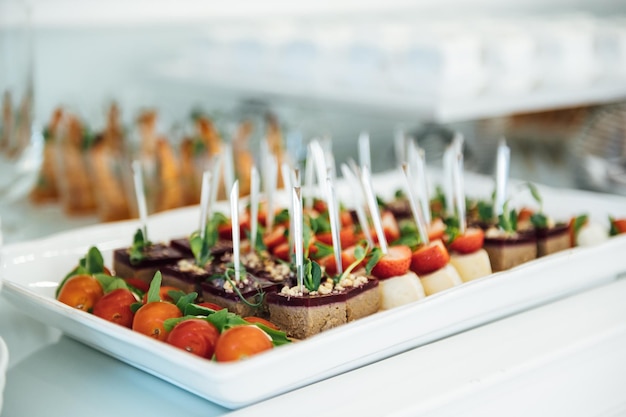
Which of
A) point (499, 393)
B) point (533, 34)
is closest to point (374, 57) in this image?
point (533, 34)

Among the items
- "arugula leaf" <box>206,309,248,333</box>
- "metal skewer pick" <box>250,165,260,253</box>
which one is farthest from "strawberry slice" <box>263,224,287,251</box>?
"arugula leaf" <box>206,309,248,333</box>

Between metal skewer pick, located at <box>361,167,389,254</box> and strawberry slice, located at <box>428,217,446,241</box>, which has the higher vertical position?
metal skewer pick, located at <box>361,167,389,254</box>

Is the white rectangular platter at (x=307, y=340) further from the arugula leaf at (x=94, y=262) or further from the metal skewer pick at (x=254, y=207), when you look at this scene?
the metal skewer pick at (x=254, y=207)

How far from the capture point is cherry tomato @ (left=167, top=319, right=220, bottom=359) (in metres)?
0.94

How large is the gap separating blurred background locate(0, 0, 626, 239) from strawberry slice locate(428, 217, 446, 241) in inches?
16.8

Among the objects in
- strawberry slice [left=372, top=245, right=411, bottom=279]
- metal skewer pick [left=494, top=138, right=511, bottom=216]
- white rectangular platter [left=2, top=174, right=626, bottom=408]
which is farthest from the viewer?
metal skewer pick [left=494, top=138, right=511, bottom=216]

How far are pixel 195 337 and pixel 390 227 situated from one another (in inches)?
23.8

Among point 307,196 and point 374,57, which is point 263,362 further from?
point 374,57

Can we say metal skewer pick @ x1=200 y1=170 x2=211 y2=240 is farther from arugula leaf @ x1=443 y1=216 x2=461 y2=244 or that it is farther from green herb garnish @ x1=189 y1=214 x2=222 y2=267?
arugula leaf @ x1=443 y1=216 x2=461 y2=244

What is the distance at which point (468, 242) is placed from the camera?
133 cm

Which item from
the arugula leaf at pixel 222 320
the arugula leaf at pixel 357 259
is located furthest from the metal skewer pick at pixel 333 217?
the arugula leaf at pixel 222 320

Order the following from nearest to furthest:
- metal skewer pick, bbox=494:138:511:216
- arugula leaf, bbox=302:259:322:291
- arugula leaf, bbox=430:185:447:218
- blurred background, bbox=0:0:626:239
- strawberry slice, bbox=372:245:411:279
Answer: arugula leaf, bbox=302:259:322:291 → strawberry slice, bbox=372:245:411:279 → metal skewer pick, bbox=494:138:511:216 → arugula leaf, bbox=430:185:447:218 → blurred background, bbox=0:0:626:239

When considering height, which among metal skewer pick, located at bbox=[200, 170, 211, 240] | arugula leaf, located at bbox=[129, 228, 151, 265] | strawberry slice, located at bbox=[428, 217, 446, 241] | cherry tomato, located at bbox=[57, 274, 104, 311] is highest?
metal skewer pick, located at bbox=[200, 170, 211, 240]

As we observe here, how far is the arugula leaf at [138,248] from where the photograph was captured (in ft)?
4.17
